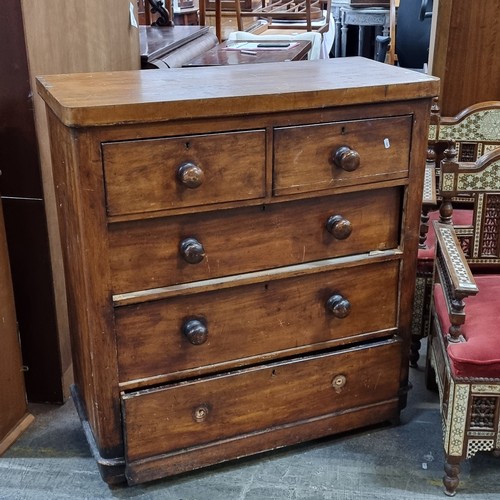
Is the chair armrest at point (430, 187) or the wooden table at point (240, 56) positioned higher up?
the wooden table at point (240, 56)

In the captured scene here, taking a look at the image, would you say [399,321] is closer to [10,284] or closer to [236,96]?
[236,96]

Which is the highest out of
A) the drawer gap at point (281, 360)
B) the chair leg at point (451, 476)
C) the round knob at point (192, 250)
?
the round knob at point (192, 250)

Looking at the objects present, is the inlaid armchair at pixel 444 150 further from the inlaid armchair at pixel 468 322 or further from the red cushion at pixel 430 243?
the inlaid armchair at pixel 468 322

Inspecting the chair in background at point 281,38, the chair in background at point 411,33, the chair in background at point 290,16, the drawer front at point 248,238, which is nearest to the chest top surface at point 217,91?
the drawer front at point 248,238

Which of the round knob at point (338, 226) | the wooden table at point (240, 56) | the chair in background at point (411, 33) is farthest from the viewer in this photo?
the chair in background at point (411, 33)

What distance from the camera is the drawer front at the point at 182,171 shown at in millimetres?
1517

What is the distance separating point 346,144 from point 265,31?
148 inches

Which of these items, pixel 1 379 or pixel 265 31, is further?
pixel 265 31

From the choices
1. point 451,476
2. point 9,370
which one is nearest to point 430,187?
point 451,476

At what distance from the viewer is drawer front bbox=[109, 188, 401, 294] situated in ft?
5.31

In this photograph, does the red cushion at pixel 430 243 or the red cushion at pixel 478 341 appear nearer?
the red cushion at pixel 478 341

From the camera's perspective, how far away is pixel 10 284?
6.54 feet

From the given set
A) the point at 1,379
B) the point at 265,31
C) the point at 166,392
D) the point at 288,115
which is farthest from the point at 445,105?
the point at 265,31

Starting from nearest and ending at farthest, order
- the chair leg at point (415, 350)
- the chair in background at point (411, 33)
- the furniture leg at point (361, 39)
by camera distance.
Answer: the chair leg at point (415, 350), the chair in background at point (411, 33), the furniture leg at point (361, 39)
